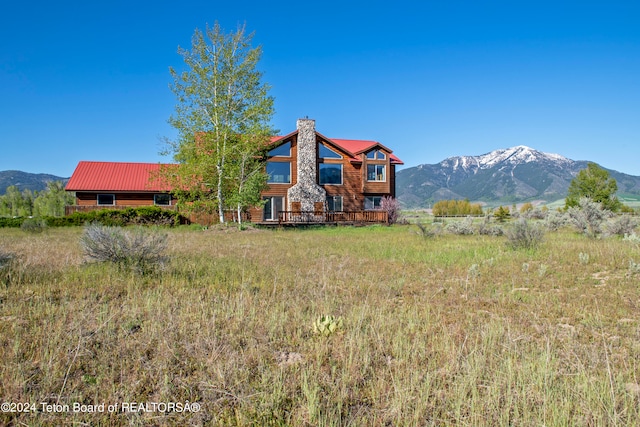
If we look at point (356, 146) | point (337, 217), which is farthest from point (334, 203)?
point (356, 146)

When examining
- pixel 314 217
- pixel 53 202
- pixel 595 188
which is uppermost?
pixel 595 188

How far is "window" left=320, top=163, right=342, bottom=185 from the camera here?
112 ft

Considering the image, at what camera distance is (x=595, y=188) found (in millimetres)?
42375

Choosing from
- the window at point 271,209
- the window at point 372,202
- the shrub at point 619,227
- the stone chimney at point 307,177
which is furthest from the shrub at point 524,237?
the window at point 372,202

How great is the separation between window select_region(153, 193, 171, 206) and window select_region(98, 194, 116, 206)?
3237 millimetres

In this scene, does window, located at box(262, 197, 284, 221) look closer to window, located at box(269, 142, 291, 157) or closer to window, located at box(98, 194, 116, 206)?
window, located at box(269, 142, 291, 157)

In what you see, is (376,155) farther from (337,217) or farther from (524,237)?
(524,237)

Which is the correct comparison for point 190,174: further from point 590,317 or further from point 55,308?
point 590,317

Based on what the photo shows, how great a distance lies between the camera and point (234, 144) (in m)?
26.6

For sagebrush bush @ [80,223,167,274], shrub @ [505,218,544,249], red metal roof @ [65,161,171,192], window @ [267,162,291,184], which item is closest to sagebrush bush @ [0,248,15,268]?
sagebrush bush @ [80,223,167,274]

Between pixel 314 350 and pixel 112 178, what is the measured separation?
3408 centimetres

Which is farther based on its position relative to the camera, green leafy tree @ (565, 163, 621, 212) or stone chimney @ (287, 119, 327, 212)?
green leafy tree @ (565, 163, 621, 212)

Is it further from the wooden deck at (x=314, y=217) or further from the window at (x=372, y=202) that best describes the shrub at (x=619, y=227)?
the window at (x=372, y=202)

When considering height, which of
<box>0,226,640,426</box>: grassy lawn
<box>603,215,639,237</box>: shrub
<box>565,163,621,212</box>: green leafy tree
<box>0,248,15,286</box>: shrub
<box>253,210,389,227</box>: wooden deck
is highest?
<box>565,163,621,212</box>: green leafy tree
